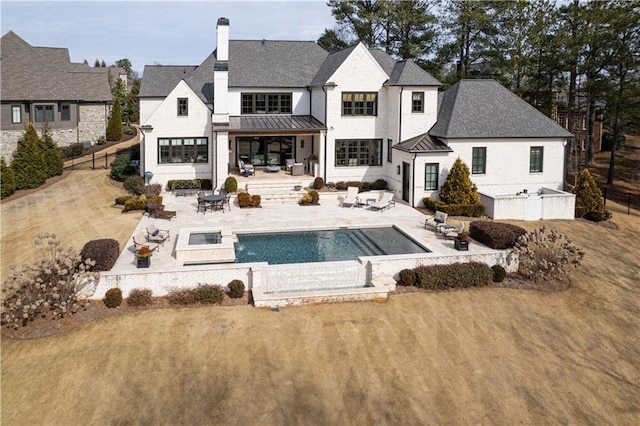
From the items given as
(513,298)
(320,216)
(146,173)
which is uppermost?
(146,173)

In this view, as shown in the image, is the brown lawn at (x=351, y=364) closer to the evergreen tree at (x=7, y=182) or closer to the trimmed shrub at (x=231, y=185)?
the trimmed shrub at (x=231, y=185)

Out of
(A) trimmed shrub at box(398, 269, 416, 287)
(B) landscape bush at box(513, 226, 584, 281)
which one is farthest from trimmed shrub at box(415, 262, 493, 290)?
(B) landscape bush at box(513, 226, 584, 281)

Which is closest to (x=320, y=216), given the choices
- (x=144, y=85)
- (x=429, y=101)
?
(x=429, y=101)

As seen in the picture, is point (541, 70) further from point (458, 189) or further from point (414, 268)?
point (414, 268)

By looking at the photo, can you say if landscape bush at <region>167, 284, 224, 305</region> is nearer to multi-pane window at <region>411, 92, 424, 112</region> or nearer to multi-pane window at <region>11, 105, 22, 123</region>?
multi-pane window at <region>411, 92, 424, 112</region>

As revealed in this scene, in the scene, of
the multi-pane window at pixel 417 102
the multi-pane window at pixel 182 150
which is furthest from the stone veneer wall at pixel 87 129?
the multi-pane window at pixel 417 102

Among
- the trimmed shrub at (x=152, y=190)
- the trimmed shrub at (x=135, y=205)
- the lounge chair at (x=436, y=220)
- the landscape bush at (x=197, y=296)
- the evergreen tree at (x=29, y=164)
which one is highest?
the evergreen tree at (x=29, y=164)
